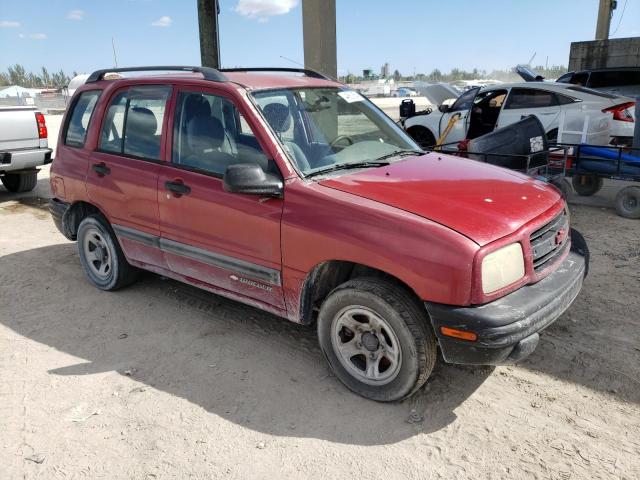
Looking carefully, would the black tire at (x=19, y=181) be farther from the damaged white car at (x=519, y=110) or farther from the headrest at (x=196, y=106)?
the damaged white car at (x=519, y=110)

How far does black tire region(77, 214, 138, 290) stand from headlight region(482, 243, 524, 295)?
10.6 ft

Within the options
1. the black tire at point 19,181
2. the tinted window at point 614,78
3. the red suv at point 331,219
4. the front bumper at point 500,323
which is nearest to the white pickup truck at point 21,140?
the black tire at point 19,181

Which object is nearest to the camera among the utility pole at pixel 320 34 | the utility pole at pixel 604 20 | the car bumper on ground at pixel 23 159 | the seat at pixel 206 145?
the seat at pixel 206 145

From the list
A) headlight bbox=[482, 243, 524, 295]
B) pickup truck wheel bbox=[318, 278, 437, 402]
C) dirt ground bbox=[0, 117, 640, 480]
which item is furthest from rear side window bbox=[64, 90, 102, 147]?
headlight bbox=[482, 243, 524, 295]

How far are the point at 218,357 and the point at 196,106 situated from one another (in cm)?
177

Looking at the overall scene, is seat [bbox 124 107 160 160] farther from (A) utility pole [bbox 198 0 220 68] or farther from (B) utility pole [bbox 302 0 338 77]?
(B) utility pole [bbox 302 0 338 77]

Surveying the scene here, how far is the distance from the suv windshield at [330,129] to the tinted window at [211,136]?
0.19 meters

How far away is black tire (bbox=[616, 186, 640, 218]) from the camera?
6.92 m

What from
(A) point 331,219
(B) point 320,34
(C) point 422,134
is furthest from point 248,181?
(B) point 320,34

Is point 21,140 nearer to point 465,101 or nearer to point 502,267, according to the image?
point 465,101

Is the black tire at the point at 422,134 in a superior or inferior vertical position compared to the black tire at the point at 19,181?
superior

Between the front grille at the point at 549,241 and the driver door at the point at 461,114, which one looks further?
the driver door at the point at 461,114

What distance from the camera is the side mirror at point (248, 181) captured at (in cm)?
315

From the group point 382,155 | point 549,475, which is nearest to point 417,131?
point 382,155
